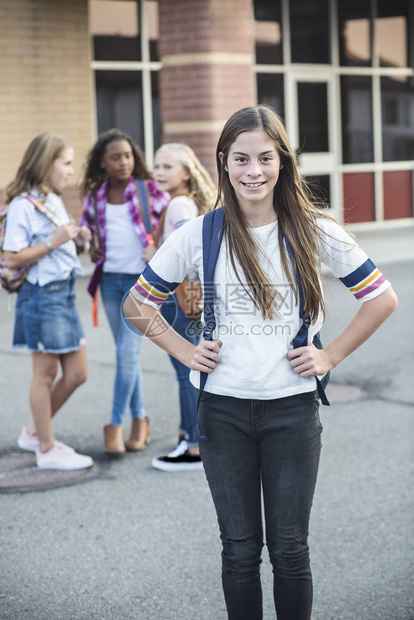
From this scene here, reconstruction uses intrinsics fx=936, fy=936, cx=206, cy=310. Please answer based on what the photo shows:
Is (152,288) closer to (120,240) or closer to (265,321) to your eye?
(265,321)

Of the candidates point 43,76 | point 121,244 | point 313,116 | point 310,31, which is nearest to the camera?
point 121,244

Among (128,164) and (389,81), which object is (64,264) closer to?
(128,164)

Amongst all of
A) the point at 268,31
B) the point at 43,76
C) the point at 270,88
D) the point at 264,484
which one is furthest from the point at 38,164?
the point at 268,31

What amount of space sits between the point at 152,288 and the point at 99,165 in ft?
9.58

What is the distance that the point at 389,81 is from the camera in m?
19.1

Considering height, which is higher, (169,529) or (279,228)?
(279,228)

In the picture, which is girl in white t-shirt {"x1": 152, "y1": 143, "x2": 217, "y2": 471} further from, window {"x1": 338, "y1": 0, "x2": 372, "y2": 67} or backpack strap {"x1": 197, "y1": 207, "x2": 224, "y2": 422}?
window {"x1": 338, "y1": 0, "x2": 372, "y2": 67}

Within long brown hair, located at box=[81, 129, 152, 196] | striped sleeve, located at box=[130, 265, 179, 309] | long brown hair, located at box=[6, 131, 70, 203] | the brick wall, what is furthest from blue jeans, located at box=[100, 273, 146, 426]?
the brick wall

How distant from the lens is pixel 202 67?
12500mm

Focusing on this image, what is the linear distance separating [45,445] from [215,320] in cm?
279

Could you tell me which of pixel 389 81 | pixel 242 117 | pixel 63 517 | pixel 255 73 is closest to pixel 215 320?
pixel 242 117

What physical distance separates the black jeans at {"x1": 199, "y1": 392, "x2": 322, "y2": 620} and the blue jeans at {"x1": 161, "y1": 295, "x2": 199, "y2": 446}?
235 centimetres

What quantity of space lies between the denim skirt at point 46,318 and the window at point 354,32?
1407 centimetres

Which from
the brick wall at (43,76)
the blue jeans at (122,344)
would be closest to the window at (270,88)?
the brick wall at (43,76)
